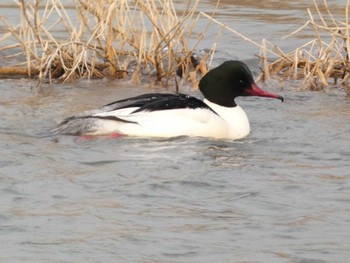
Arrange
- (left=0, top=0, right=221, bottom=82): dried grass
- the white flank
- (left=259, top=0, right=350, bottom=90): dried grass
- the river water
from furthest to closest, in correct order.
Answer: (left=259, top=0, right=350, bottom=90): dried grass
(left=0, top=0, right=221, bottom=82): dried grass
the white flank
the river water

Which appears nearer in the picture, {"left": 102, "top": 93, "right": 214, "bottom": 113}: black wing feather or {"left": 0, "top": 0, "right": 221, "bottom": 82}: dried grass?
{"left": 102, "top": 93, "right": 214, "bottom": 113}: black wing feather

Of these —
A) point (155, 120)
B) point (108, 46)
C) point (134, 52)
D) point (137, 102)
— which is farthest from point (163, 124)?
point (108, 46)

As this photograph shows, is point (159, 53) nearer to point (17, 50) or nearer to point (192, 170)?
point (17, 50)

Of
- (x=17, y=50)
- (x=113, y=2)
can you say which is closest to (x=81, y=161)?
(x=113, y=2)

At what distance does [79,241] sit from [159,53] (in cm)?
573

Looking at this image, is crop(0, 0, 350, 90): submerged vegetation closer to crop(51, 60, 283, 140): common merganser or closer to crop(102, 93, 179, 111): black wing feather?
crop(102, 93, 179, 111): black wing feather

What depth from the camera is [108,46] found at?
39.6ft

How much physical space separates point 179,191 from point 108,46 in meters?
4.62

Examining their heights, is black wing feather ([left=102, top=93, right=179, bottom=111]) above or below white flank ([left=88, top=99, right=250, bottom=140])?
above

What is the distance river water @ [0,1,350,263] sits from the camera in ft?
21.1

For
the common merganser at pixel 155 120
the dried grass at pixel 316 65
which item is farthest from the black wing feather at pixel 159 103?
the dried grass at pixel 316 65

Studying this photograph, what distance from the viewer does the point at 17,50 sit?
14.3 metres

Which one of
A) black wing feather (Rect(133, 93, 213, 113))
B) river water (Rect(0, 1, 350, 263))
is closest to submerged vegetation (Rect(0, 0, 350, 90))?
river water (Rect(0, 1, 350, 263))

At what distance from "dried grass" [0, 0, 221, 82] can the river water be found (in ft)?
2.77
